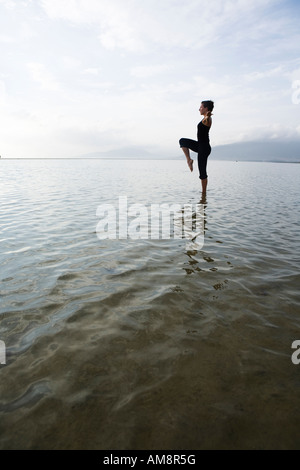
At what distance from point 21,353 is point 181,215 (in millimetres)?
8157

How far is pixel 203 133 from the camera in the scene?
1045 centimetres

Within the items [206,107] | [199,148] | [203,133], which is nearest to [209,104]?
[206,107]

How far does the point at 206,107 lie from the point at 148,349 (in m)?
9.29

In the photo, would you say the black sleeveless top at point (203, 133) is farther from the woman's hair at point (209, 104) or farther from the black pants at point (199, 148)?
the woman's hair at point (209, 104)

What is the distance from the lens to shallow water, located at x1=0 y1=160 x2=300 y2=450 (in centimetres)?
197

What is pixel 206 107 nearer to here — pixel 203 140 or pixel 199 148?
pixel 203 140

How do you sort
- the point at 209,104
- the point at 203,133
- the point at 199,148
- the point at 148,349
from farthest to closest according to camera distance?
the point at 199,148
the point at 203,133
the point at 209,104
the point at 148,349

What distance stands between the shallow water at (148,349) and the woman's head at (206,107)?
629cm

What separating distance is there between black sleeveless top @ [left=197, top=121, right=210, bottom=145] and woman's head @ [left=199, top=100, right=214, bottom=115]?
604 millimetres

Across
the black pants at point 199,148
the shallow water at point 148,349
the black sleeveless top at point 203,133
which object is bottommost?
the shallow water at point 148,349

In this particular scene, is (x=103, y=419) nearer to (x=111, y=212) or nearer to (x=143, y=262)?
(x=143, y=262)

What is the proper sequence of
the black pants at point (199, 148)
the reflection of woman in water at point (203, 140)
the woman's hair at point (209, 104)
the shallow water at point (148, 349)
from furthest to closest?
the black pants at point (199, 148) → the reflection of woman in water at point (203, 140) → the woman's hair at point (209, 104) → the shallow water at point (148, 349)

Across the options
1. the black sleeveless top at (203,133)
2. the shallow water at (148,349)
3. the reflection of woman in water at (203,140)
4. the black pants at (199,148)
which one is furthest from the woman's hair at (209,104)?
the shallow water at (148,349)

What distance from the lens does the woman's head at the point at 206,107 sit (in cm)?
947
